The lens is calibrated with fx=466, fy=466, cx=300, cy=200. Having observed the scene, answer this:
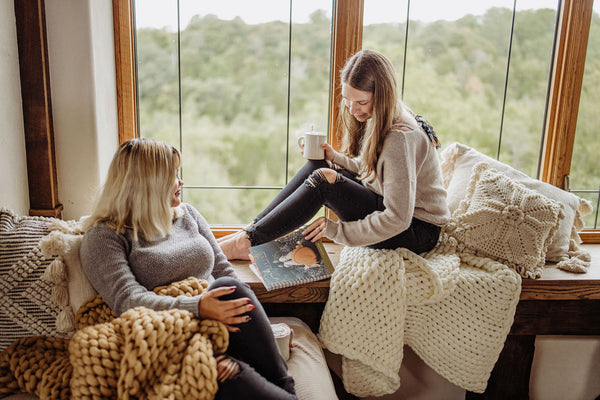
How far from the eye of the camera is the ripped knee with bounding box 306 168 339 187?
170 cm

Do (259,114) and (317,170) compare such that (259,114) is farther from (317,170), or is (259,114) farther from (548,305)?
(548,305)

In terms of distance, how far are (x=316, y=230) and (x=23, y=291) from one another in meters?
0.96

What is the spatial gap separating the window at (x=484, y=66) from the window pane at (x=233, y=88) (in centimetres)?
3

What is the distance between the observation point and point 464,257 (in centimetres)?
176

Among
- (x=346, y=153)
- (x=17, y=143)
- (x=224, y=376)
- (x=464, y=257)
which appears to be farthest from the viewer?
(x=346, y=153)

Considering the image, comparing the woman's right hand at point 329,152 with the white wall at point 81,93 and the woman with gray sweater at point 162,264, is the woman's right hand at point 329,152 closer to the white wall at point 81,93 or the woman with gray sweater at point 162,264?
the woman with gray sweater at point 162,264

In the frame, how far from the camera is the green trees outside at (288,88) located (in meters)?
1.98

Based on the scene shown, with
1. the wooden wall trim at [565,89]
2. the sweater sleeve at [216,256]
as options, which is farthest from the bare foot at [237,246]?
the wooden wall trim at [565,89]

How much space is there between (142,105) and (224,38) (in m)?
0.45

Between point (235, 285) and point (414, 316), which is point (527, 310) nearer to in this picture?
point (414, 316)

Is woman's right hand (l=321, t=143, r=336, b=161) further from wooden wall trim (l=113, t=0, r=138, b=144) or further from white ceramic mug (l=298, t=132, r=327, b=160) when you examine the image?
wooden wall trim (l=113, t=0, r=138, b=144)

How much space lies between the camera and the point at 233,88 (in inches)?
79.3

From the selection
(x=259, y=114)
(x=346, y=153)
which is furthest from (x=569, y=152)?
(x=259, y=114)

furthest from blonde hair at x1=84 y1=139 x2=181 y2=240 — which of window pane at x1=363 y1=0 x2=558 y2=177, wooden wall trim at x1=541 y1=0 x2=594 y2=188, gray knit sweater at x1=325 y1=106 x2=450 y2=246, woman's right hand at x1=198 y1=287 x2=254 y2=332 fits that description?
wooden wall trim at x1=541 y1=0 x2=594 y2=188
